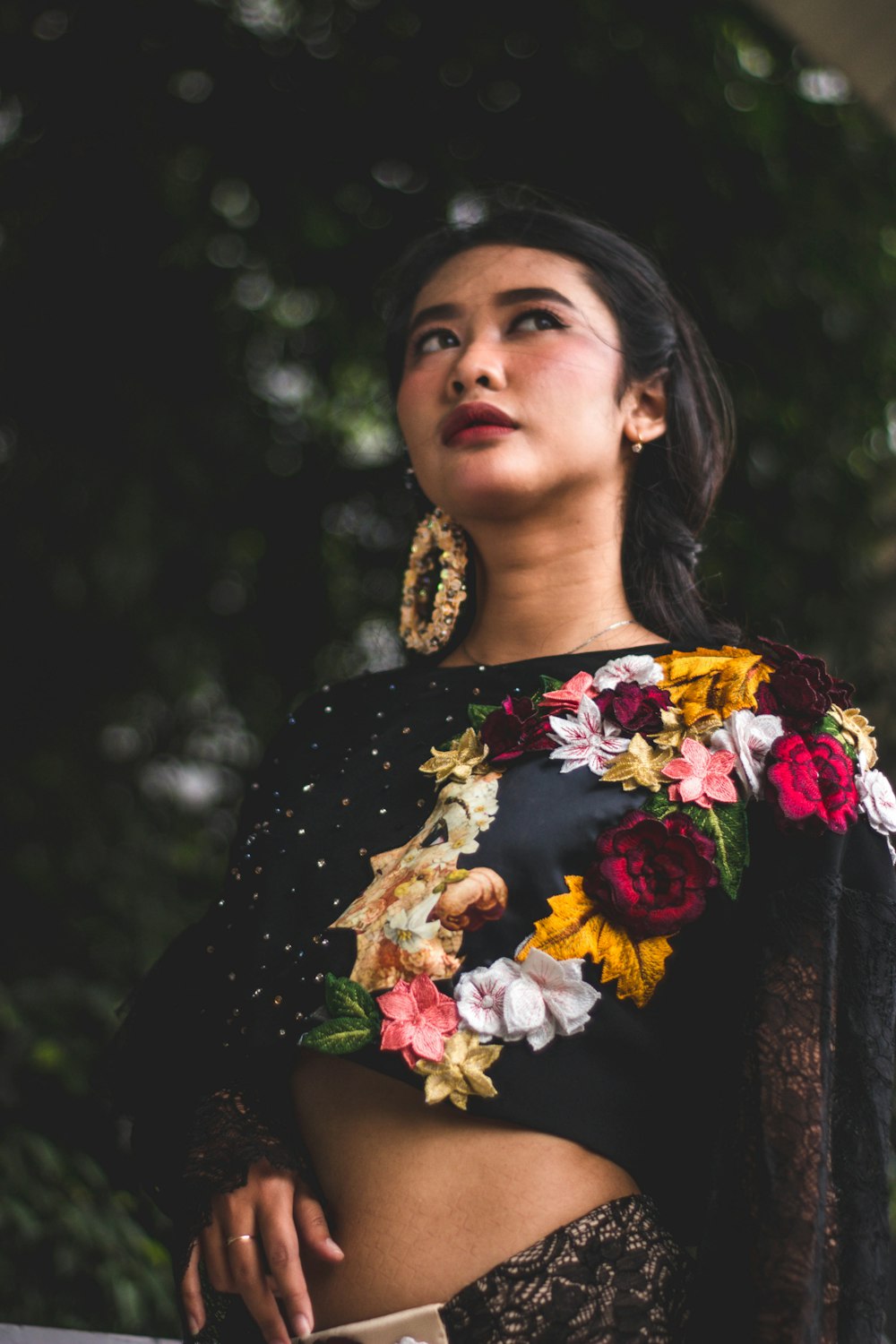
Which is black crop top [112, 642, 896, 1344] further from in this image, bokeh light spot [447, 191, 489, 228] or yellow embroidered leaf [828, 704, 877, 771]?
bokeh light spot [447, 191, 489, 228]

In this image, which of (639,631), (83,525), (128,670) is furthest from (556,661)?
(128,670)

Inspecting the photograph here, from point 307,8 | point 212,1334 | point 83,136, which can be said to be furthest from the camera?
point 307,8

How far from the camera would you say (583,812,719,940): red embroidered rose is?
4.03 feet

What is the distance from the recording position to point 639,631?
5.34 feet

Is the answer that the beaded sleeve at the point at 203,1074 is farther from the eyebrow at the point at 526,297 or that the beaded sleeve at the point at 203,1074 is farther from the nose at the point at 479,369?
the eyebrow at the point at 526,297

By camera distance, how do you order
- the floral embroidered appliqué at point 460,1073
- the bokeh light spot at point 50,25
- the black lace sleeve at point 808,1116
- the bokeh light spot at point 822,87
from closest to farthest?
1. the black lace sleeve at point 808,1116
2. the floral embroidered appliqué at point 460,1073
3. the bokeh light spot at point 50,25
4. the bokeh light spot at point 822,87

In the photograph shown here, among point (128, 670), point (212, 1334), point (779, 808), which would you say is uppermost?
point (128, 670)

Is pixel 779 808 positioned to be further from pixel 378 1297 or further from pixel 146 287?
pixel 146 287

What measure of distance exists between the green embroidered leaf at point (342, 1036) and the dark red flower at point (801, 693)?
1.83 ft

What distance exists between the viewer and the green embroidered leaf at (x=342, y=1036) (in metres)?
1.24

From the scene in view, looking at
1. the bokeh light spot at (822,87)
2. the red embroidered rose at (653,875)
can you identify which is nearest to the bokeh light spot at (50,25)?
the bokeh light spot at (822,87)

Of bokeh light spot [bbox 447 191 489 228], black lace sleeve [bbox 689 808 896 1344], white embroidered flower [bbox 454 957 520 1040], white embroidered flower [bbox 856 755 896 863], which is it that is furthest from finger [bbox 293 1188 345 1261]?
bokeh light spot [bbox 447 191 489 228]

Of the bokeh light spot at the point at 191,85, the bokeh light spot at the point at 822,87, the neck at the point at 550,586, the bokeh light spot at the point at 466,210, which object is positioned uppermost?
the bokeh light spot at the point at 822,87

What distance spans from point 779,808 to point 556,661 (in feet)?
1.38
